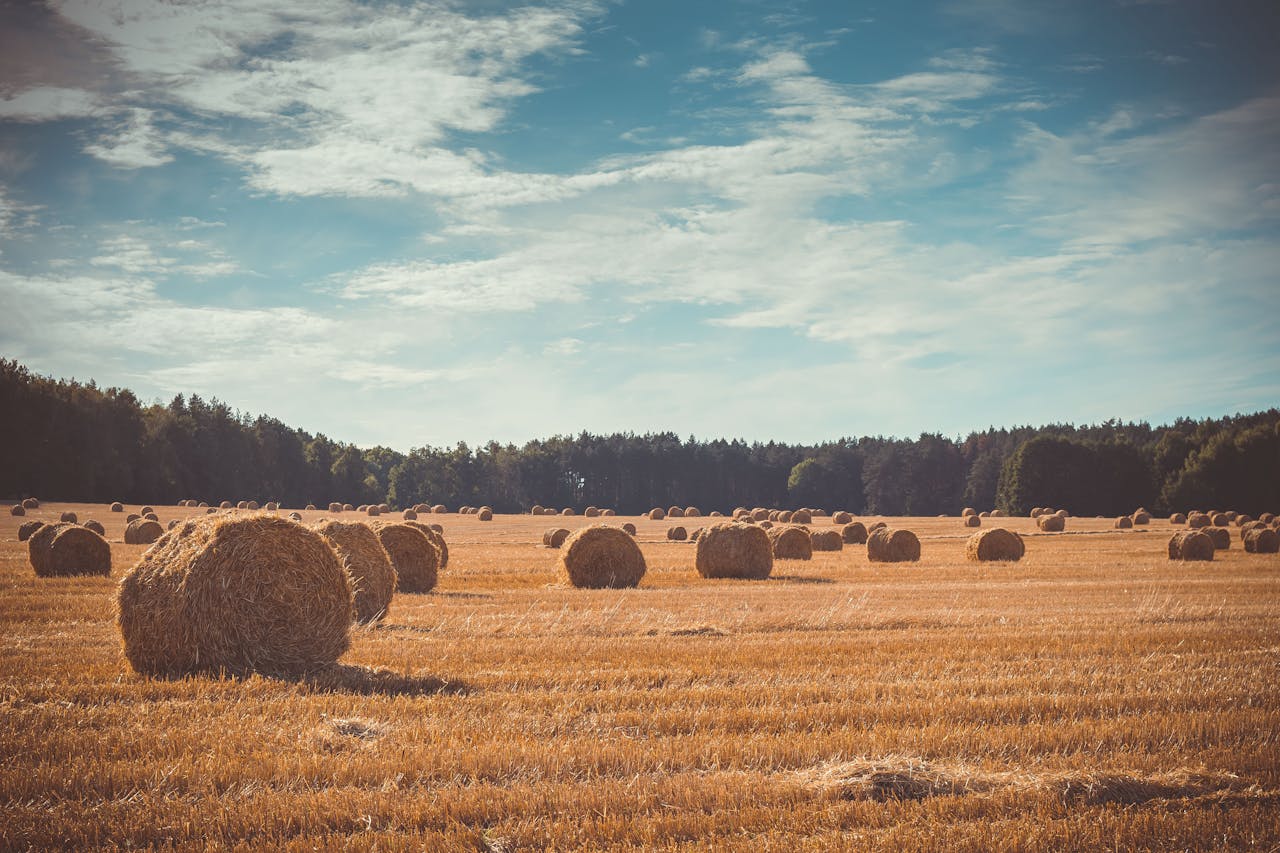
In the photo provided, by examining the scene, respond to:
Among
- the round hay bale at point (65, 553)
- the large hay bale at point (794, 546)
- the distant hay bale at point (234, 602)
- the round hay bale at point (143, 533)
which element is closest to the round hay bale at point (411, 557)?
the round hay bale at point (65, 553)

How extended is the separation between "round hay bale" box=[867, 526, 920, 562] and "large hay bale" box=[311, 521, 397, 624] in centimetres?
2017

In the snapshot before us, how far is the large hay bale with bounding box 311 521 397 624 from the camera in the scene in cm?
1482

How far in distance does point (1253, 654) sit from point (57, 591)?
1895cm

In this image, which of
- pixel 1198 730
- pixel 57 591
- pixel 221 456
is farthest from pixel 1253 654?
pixel 221 456

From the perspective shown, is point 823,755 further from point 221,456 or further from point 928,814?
point 221,456

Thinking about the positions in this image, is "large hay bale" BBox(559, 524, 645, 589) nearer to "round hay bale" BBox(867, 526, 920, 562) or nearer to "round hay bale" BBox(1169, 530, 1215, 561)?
"round hay bale" BBox(867, 526, 920, 562)

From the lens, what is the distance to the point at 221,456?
299 ft

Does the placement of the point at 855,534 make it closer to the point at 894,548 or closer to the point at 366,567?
the point at 894,548

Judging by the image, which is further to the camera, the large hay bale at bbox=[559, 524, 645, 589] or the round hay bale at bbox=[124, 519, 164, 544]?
the round hay bale at bbox=[124, 519, 164, 544]

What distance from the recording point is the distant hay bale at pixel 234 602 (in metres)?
9.60

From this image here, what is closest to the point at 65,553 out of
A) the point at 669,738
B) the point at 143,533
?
the point at 143,533

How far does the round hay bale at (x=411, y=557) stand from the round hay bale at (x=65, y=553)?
6419 millimetres

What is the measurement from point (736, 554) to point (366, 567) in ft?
36.8

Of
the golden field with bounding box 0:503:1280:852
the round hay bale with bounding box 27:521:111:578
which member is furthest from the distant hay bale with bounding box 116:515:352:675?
the round hay bale with bounding box 27:521:111:578
